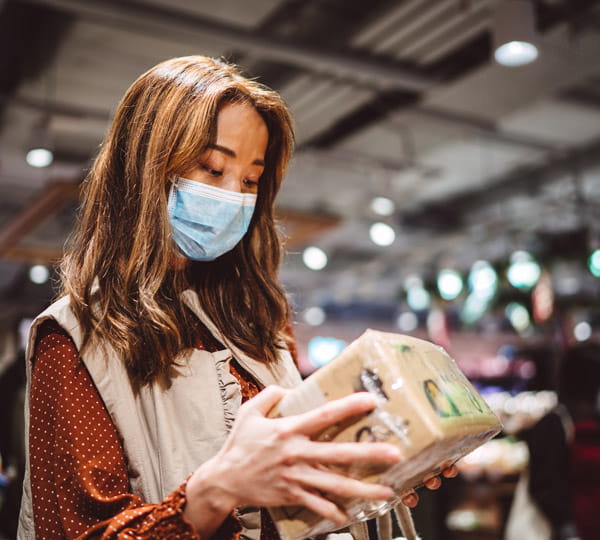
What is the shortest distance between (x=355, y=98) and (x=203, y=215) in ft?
17.5

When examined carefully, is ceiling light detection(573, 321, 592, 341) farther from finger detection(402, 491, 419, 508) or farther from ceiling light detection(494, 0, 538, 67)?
finger detection(402, 491, 419, 508)

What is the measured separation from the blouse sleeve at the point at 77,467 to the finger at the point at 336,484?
194 millimetres

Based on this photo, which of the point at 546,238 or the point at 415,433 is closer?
the point at 415,433

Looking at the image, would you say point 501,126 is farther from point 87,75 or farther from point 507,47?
point 87,75

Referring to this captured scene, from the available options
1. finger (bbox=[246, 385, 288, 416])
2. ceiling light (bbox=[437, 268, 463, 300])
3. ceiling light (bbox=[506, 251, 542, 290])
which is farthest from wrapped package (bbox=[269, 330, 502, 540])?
ceiling light (bbox=[437, 268, 463, 300])

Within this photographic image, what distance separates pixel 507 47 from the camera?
13.0 feet

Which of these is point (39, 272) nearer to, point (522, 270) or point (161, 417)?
point (522, 270)

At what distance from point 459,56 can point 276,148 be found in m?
4.80

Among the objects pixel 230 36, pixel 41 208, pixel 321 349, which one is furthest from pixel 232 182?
pixel 321 349

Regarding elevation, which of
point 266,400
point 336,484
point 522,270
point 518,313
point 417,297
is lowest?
point 336,484

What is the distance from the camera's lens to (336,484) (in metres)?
0.80

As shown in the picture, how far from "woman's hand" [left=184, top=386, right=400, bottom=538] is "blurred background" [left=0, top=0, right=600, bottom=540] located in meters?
0.75

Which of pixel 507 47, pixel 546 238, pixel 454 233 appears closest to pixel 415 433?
pixel 507 47

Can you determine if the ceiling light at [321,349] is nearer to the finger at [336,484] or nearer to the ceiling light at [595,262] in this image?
the ceiling light at [595,262]
